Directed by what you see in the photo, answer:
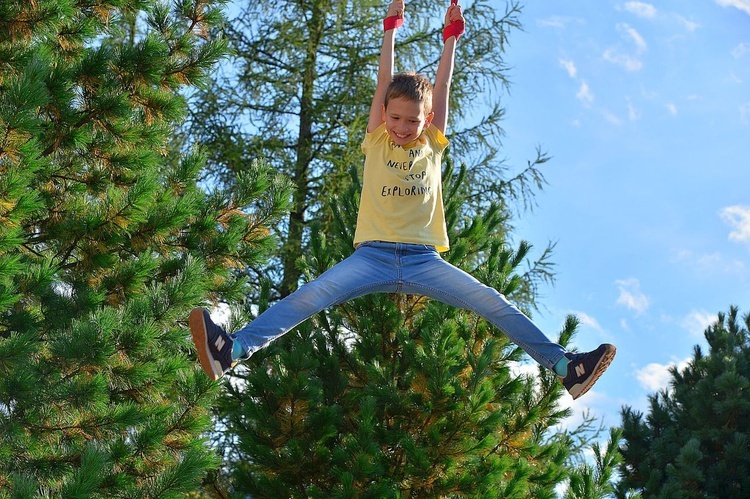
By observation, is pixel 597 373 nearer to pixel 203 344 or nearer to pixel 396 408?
pixel 203 344

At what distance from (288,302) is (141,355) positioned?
1775 millimetres

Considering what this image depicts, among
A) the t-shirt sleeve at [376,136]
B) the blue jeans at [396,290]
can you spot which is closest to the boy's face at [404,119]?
the t-shirt sleeve at [376,136]

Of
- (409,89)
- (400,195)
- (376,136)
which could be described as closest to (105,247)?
(376,136)

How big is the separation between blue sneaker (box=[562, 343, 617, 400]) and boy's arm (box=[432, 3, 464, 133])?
1376mm

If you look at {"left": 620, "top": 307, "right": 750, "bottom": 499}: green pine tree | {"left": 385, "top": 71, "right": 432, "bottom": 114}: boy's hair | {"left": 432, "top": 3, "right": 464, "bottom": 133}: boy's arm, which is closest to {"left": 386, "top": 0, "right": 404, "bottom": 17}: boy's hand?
{"left": 432, "top": 3, "right": 464, "bottom": 133}: boy's arm

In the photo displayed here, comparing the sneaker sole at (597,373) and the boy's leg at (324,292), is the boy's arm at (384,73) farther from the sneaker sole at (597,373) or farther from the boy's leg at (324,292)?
the sneaker sole at (597,373)

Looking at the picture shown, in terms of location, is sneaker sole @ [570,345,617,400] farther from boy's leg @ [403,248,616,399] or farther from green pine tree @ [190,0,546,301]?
green pine tree @ [190,0,546,301]

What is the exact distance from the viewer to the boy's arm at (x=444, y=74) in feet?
14.8

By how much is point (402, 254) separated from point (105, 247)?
267cm

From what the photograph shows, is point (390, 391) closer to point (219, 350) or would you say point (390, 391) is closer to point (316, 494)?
point (316, 494)

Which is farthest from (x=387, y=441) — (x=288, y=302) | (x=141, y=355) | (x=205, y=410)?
(x=288, y=302)

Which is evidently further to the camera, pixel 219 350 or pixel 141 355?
pixel 141 355

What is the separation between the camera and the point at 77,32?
21.4 feet

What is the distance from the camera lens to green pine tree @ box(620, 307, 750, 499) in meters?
8.47
